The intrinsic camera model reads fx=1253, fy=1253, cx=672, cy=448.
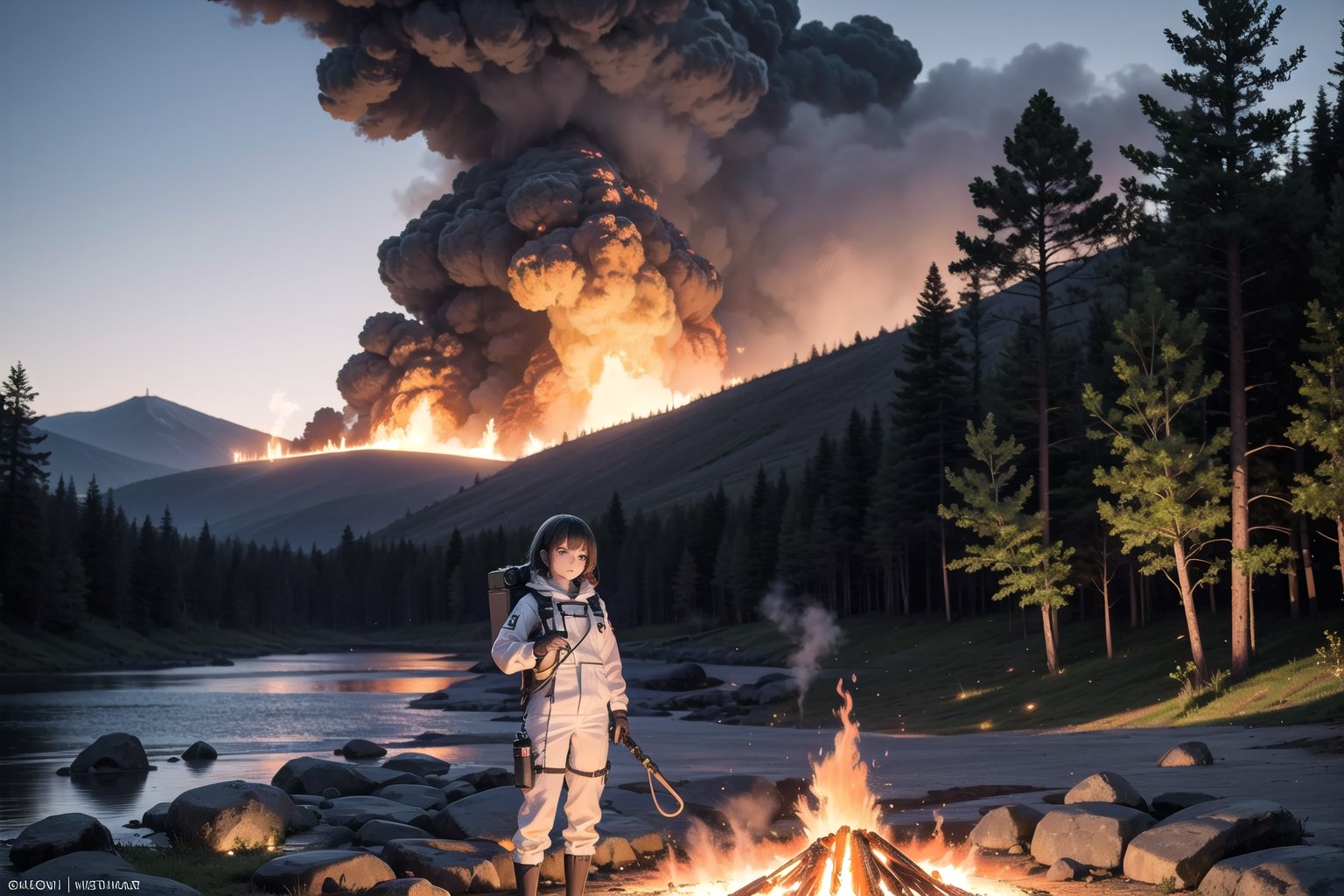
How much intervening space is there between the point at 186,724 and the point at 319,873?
35.1 metres

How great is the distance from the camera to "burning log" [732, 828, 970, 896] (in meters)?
8.48

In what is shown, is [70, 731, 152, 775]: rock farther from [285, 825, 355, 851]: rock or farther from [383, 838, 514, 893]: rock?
[383, 838, 514, 893]: rock

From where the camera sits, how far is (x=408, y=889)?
35.0ft

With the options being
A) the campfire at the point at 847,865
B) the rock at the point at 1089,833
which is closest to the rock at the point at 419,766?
the rock at the point at 1089,833

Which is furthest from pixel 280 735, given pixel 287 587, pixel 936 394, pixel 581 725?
pixel 287 587

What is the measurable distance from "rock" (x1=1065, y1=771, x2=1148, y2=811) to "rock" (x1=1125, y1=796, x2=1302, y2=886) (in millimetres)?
2083

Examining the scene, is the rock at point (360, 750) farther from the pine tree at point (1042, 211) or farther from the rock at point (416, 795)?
the pine tree at point (1042, 211)

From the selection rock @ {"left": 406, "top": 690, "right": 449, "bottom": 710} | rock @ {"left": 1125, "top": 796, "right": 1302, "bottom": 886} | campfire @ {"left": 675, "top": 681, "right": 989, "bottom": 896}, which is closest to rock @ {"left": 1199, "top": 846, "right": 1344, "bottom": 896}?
rock @ {"left": 1125, "top": 796, "right": 1302, "bottom": 886}

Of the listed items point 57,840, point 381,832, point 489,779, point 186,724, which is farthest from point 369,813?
point 186,724

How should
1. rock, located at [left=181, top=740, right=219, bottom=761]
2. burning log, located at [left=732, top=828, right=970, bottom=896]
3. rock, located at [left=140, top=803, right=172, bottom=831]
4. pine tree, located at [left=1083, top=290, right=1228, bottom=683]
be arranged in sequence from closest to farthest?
burning log, located at [left=732, top=828, right=970, bottom=896], rock, located at [left=140, top=803, right=172, bottom=831], rock, located at [left=181, top=740, right=219, bottom=761], pine tree, located at [left=1083, top=290, right=1228, bottom=683]

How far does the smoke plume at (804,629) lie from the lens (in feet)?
218

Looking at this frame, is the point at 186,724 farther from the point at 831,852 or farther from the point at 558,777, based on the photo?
the point at 831,852

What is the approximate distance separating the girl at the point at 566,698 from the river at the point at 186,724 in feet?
28.4

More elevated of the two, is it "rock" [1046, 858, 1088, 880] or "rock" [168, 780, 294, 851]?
"rock" [168, 780, 294, 851]
